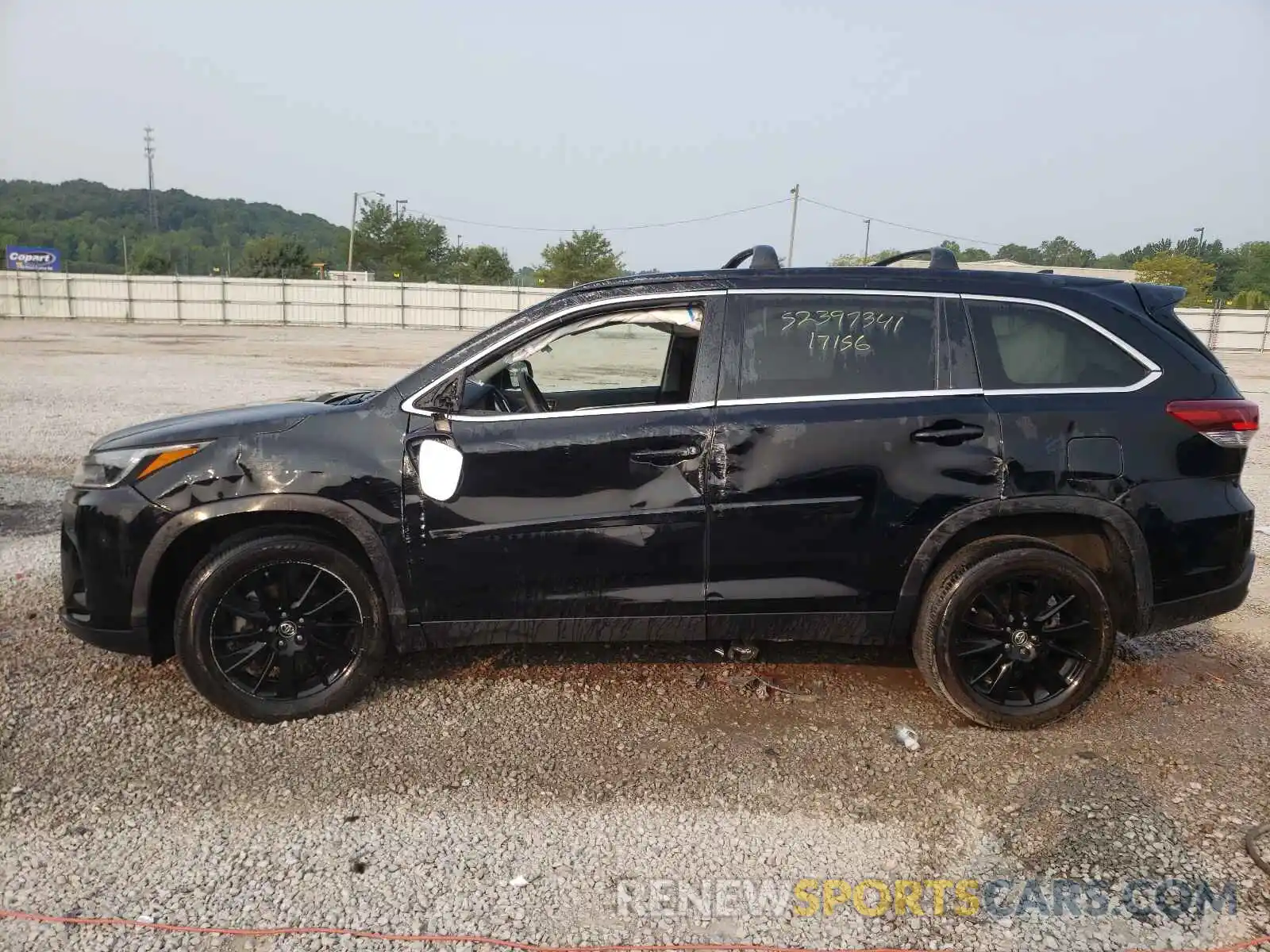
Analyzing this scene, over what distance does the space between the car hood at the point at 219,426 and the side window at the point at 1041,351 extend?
2.69 m

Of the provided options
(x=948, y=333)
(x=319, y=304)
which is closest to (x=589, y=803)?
(x=948, y=333)

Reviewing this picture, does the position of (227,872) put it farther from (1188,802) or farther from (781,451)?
(1188,802)

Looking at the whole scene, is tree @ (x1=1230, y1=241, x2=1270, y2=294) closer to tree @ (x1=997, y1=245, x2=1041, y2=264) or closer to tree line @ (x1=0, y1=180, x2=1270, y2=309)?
tree line @ (x1=0, y1=180, x2=1270, y2=309)

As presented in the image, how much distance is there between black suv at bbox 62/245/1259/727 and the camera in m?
3.48

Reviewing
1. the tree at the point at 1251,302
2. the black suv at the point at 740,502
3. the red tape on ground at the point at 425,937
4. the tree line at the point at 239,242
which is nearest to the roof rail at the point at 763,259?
the black suv at the point at 740,502

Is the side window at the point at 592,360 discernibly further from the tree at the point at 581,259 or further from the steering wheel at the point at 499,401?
the tree at the point at 581,259

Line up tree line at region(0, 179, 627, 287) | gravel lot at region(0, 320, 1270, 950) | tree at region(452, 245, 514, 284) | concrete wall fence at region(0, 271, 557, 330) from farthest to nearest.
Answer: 1. tree at region(452, 245, 514, 284)
2. tree line at region(0, 179, 627, 287)
3. concrete wall fence at region(0, 271, 557, 330)
4. gravel lot at region(0, 320, 1270, 950)

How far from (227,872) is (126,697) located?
1452 millimetres

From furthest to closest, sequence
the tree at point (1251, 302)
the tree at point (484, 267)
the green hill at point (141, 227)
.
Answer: the green hill at point (141, 227), the tree at point (484, 267), the tree at point (1251, 302)

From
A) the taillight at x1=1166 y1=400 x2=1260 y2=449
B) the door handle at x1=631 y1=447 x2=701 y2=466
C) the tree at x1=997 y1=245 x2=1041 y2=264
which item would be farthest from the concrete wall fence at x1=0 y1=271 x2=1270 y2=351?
the tree at x1=997 y1=245 x2=1041 y2=264

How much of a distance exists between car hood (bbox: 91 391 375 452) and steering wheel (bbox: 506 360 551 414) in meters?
0.73

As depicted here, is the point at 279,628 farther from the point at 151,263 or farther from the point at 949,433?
the point at 151,263

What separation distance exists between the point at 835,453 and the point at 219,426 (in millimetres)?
2457

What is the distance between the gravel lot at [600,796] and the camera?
2.55 metres
